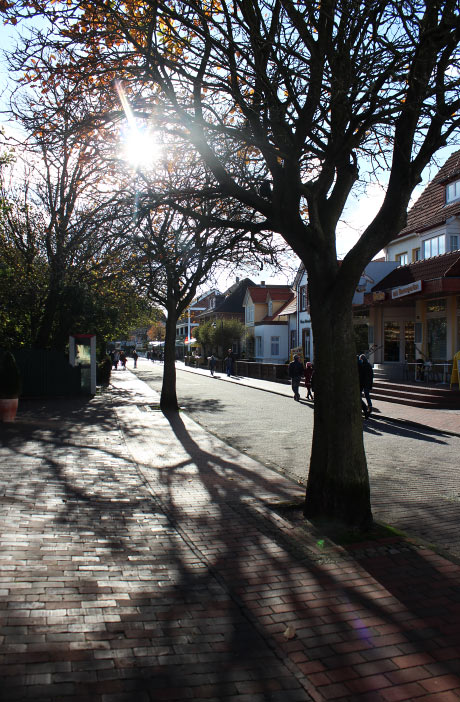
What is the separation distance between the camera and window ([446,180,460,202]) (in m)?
24.3

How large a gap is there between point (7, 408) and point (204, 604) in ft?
36.0

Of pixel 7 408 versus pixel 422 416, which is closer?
pixel 7 408

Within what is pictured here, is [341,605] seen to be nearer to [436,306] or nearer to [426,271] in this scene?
[426,271]

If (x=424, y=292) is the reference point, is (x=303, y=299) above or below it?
above

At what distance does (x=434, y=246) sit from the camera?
2503 centimetres

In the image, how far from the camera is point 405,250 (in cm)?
2859

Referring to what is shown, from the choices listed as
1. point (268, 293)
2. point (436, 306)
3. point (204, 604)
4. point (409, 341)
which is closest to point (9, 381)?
point (204, 604)

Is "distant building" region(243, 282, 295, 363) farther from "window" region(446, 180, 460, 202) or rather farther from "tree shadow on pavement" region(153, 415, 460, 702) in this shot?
"tree shadow on pavement" region(153, 415, 460, 702)

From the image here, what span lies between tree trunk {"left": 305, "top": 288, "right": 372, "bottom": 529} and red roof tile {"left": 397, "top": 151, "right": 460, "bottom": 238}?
19.4 meters

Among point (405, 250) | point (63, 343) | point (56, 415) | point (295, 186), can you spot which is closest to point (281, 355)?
point (405, 250)

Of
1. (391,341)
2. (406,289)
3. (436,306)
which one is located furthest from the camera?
(391,341)

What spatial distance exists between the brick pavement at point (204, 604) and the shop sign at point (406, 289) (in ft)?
51.8

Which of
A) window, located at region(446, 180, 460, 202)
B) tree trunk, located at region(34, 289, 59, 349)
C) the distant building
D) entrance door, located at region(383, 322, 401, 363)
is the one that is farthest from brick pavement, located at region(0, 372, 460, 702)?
the distant building

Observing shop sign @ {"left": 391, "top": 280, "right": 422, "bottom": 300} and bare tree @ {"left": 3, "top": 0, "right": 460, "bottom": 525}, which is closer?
bare tree @ {"left": 3, "top": 0, "right": 460, "bottom": 525}
